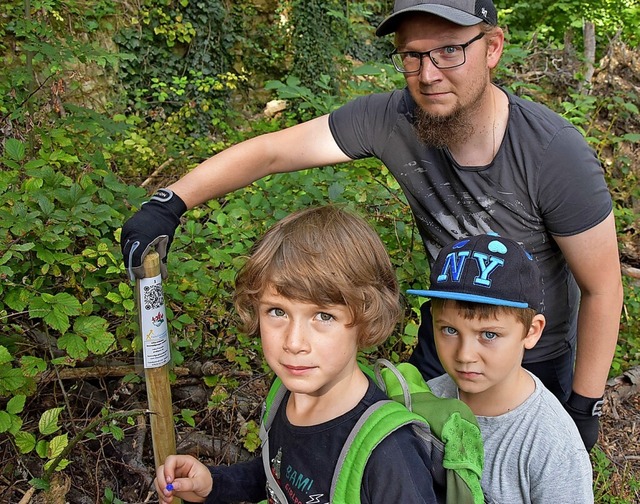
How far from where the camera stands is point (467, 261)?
5.99ft

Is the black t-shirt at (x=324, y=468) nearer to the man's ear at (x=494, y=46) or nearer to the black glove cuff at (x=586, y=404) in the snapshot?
the black glove cuff at (x=586, y=404)

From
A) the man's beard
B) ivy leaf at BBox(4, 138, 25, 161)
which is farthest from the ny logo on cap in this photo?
ivy leaf at BBox(4, 138, 25, 161)

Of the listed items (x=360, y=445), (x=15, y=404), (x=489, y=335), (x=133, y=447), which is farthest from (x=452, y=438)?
(x=133, y=447)

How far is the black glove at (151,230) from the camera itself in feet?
6.04

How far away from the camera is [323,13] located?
36.4ft

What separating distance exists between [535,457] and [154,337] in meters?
1.20

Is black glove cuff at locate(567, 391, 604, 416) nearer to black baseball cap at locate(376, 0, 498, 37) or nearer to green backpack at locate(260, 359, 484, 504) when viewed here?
green backpack at locate(260, 359, 484, 504)

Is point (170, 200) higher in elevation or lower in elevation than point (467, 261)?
higher

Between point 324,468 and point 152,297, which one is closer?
point 324,468

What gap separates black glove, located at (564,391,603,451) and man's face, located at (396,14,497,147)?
116 centimetres

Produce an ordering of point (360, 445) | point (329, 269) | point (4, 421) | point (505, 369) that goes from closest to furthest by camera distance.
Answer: point (360, 445)
point (329, 269)
point (505, 369)
point (4, 421)

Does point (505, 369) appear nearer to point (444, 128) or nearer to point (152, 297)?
point (444, 128)

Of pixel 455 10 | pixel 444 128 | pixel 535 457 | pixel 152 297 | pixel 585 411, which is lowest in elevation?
pixel 585 411

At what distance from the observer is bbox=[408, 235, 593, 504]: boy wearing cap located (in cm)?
172
